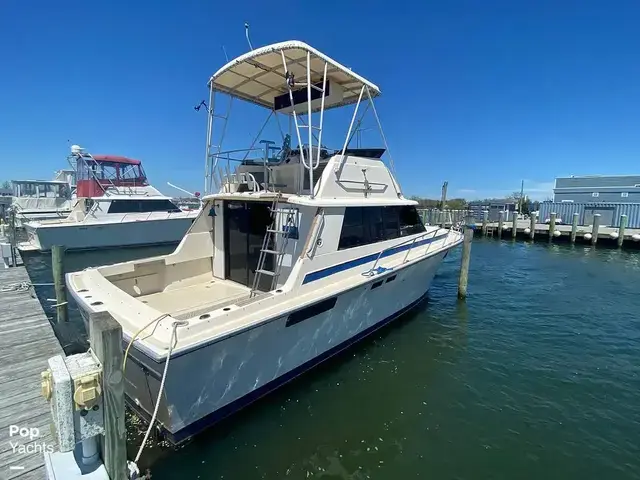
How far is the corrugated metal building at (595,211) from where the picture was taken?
25750mm

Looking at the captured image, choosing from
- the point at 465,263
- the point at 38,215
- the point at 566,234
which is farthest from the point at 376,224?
the point at 38,215

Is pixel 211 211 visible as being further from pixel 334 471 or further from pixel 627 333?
→ pixel 627 333

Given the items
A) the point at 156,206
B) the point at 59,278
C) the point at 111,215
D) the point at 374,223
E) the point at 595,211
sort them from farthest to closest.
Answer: the point at 595,211 < the point at 156,206 < the point at 111,215 < the point at 59,278 < the point at 374,223

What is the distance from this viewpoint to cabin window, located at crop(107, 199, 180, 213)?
1808cm

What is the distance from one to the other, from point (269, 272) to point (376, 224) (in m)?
2.38

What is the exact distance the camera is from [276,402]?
15.4ft

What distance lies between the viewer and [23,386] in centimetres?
409

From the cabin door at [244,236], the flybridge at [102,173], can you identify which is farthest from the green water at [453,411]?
the flybridge at [102,173]

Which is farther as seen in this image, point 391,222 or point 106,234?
point 106,234

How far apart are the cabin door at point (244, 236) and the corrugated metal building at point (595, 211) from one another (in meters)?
30.9

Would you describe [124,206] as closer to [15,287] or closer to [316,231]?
[15,287]

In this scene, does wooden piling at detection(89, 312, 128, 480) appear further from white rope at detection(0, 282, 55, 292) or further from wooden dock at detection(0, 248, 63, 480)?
white rope at detection(0, 282, 55, 292)

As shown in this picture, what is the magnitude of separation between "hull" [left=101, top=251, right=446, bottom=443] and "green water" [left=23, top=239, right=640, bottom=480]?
0.93 feet

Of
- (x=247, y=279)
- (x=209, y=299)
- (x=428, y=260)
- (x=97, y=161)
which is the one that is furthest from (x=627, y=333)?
(x=97, y=161)
